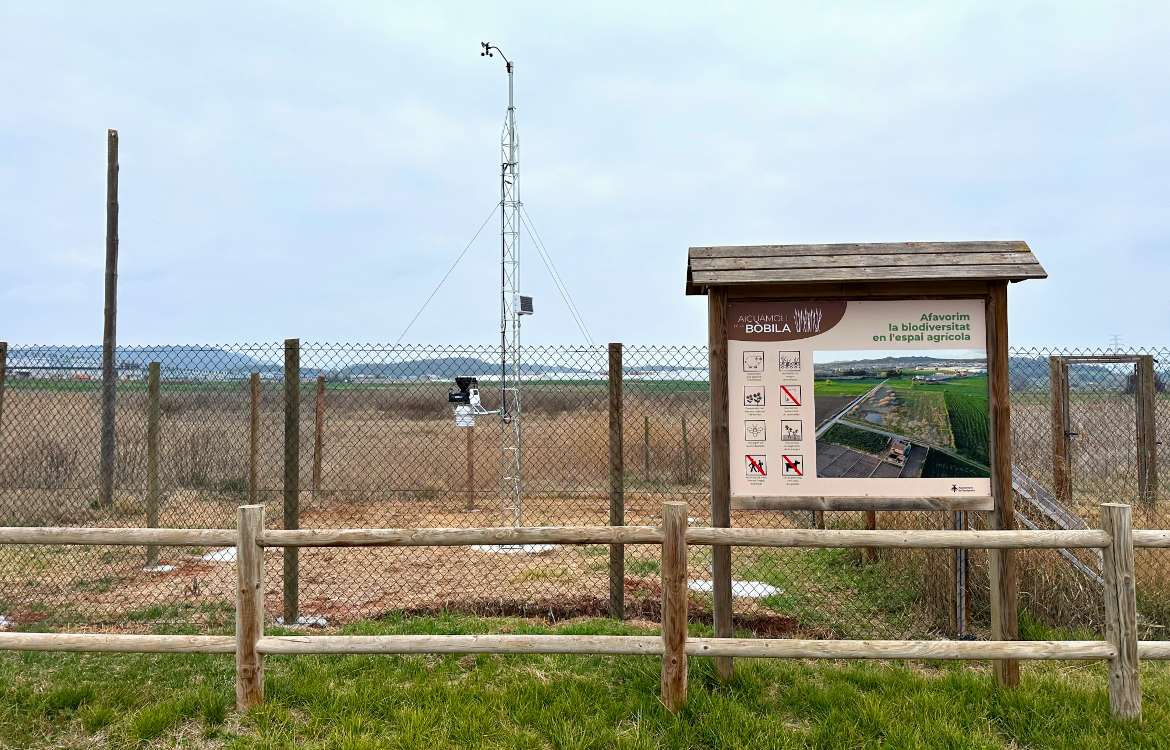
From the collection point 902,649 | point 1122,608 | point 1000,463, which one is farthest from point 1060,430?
point 902,649

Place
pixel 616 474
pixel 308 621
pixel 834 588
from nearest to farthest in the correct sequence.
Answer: pixel 616 474 < pixel 308 621 < pixel 834 588

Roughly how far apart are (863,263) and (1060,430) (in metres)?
4.20

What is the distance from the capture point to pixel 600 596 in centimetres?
622

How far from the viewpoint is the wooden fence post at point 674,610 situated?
3.83 meters

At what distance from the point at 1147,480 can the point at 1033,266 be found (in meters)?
6.08

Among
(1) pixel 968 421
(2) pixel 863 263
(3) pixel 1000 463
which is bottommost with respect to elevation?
(3) pixel 1000 463

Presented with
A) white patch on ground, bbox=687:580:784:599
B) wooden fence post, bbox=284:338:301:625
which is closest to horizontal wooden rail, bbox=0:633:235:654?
wooden fence post, bbox=284:338:301:625

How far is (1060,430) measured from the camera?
23.1 feet

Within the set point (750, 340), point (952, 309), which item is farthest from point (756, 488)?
point (952, 309)

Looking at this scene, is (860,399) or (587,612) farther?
(587,612)

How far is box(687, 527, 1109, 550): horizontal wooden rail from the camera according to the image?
3805mm

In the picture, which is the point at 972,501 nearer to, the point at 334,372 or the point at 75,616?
the point at 334,372

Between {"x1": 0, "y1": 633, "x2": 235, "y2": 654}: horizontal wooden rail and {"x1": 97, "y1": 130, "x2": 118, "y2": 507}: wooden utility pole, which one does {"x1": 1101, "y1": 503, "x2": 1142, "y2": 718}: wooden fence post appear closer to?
{"x1": 0, "y1": 633, "x2": 235, "y2": 654}: horizontal wooden rail

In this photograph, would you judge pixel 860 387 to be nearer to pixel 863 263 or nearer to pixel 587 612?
pixel 863 263
